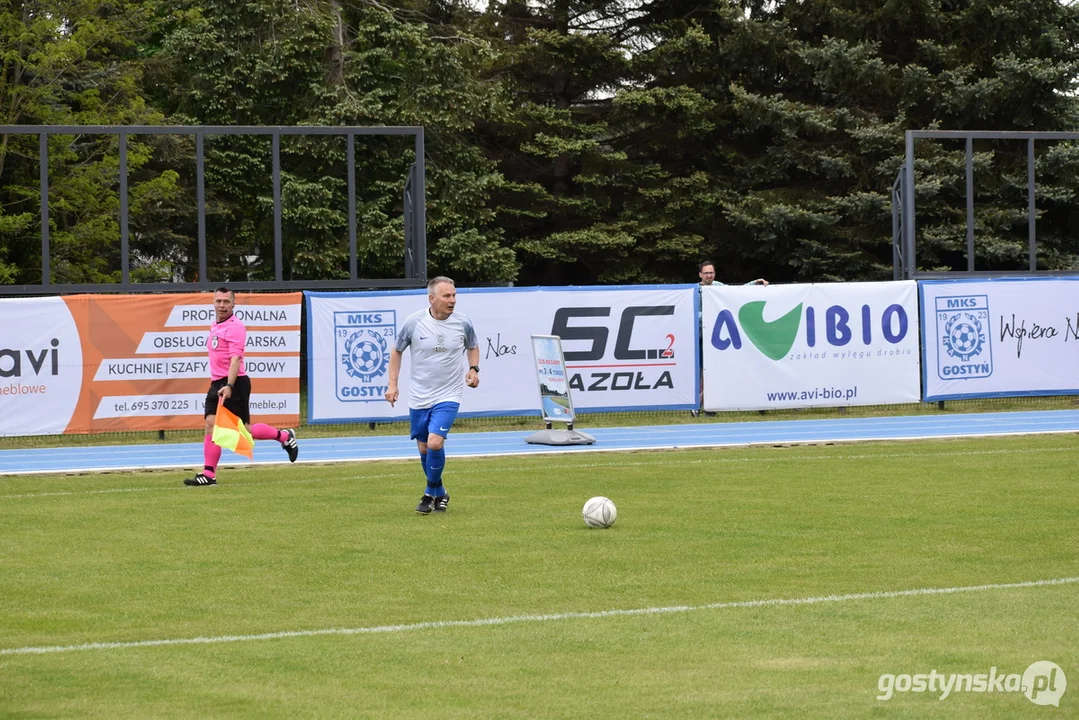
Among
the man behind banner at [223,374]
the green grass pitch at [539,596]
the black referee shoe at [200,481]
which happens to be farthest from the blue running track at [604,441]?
the green grass pitch at [539,596]

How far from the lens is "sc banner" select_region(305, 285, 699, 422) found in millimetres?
21094

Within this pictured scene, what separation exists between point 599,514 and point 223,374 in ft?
17.1

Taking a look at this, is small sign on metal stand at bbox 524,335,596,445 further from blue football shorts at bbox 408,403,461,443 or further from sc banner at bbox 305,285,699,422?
blue football shorts at bbox 408,403,461,443

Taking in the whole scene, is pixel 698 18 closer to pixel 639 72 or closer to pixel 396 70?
pixel 639 72

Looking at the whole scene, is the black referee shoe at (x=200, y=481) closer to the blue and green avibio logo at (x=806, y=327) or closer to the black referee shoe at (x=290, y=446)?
the black referee shoe at (x=290, y=446)

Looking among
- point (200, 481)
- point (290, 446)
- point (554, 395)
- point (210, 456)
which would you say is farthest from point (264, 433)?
point (554, 395)

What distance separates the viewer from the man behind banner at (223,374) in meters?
14.8

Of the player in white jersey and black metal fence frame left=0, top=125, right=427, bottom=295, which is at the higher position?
black metal fence frame left=0, top=125, right=427, bottom=295

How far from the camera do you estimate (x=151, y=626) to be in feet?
26.7

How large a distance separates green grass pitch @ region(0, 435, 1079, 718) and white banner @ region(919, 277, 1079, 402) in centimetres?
760

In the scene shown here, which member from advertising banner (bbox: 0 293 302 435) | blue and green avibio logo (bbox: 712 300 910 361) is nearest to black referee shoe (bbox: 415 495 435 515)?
advertising banner (bbox: 0 293 302 435)

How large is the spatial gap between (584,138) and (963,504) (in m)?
27.6

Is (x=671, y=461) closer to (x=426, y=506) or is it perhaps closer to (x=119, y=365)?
(x=426, y=506)

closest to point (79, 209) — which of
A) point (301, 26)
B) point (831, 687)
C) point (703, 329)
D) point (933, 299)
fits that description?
point (301, 26)
